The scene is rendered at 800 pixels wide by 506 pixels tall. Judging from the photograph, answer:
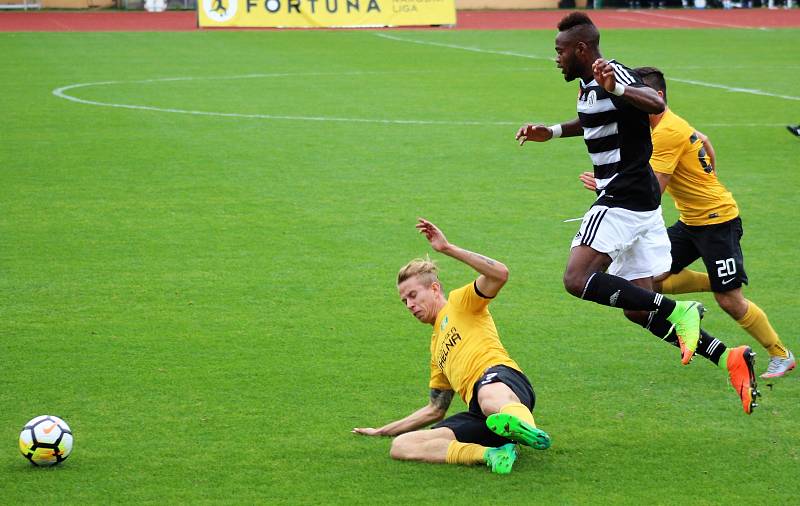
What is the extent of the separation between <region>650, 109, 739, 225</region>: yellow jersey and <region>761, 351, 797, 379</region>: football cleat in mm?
980

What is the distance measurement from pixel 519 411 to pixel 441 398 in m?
0.73

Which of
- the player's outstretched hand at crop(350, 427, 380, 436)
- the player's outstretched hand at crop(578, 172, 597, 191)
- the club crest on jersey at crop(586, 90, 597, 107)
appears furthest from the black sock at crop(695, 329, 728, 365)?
the player's outstretched hand at crop(350, 427, 380, 436)

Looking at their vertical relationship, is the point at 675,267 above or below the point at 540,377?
above

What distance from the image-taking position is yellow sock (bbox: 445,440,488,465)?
6.15 meters

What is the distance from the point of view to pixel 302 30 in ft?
118

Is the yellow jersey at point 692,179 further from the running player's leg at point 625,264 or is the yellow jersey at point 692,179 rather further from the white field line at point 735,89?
the white field line at point 735,89

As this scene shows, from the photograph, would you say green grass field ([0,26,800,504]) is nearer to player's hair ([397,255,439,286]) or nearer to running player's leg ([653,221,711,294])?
running player's leg ([653,221,711,294])

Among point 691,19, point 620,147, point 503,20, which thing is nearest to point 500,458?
point 620,147

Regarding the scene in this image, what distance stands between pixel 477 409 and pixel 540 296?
3484 millimetres

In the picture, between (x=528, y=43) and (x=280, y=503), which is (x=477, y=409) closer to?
(x=280, y=503)

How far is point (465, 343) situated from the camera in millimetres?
6402

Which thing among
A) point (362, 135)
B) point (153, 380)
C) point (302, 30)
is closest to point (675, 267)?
point (153, 380)

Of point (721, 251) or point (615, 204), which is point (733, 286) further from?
point (615, 204)

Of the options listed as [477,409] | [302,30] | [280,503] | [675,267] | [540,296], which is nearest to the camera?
[280,503]
